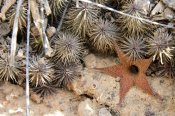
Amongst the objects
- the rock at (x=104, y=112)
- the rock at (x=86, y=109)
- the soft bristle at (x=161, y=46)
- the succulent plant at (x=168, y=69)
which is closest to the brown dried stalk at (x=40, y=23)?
the rock at (x=86, y=109)

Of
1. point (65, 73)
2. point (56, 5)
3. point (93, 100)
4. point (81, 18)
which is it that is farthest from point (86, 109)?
point (56, 5)

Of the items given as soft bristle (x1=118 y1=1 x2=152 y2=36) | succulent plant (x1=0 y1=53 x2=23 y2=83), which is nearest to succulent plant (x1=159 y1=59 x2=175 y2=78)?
soft bristle (x1=118 y1=1 x2=152 y2=36)

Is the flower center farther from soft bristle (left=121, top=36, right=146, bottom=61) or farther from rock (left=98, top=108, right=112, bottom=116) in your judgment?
rock (left=98, top=108, right=112, bottom=116)

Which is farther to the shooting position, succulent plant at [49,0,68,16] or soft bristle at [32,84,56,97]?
succulent plant at [49,0,68,16]

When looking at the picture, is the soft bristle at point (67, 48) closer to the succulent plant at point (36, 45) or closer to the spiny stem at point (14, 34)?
the succulent plant at point (36, 45)

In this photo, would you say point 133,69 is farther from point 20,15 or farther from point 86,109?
point 20,15

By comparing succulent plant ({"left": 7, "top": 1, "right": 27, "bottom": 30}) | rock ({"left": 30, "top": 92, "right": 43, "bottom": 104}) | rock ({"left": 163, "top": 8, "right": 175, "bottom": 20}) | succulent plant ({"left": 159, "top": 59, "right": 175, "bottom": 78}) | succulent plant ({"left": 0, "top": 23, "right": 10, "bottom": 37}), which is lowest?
rock ({"left": 30, "top": 92, "right": 43, "bottom": 104})
